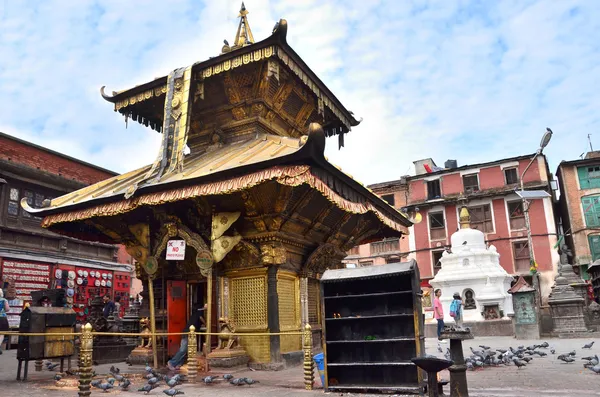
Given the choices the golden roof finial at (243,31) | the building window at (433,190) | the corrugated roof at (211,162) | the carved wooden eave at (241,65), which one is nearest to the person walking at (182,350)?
the corrugated roof at (211,162)

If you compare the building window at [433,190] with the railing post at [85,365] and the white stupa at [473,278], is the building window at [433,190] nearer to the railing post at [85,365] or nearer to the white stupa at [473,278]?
the white stupa at [473,278]

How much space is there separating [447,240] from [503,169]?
7.56m

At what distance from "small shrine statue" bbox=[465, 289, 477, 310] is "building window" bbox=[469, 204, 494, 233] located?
13183mm

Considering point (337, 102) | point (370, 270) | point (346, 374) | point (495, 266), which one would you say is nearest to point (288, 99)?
point (337, 102)

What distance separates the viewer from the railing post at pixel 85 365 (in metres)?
7.65

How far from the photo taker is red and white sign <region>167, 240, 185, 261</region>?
10930 mm

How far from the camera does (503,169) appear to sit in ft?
133

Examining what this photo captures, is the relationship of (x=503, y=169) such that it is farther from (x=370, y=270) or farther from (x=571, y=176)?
(x=370, y=270)

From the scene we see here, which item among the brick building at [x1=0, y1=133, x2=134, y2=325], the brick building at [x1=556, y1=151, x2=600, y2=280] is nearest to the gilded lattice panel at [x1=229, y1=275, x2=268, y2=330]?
the brick building at [x1=0, y1=133, x2=134, y2=325]

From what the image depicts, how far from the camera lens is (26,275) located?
23.0 meters

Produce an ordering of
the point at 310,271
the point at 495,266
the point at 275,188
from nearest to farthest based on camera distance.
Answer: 1. the point at 275,188
2. the point at 310,271
3. the point at 495,266

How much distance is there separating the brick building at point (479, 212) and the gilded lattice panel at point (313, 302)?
2572cm

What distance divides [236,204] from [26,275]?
1682 cm

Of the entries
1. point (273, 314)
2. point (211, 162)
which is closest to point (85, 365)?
point (273, 314)
